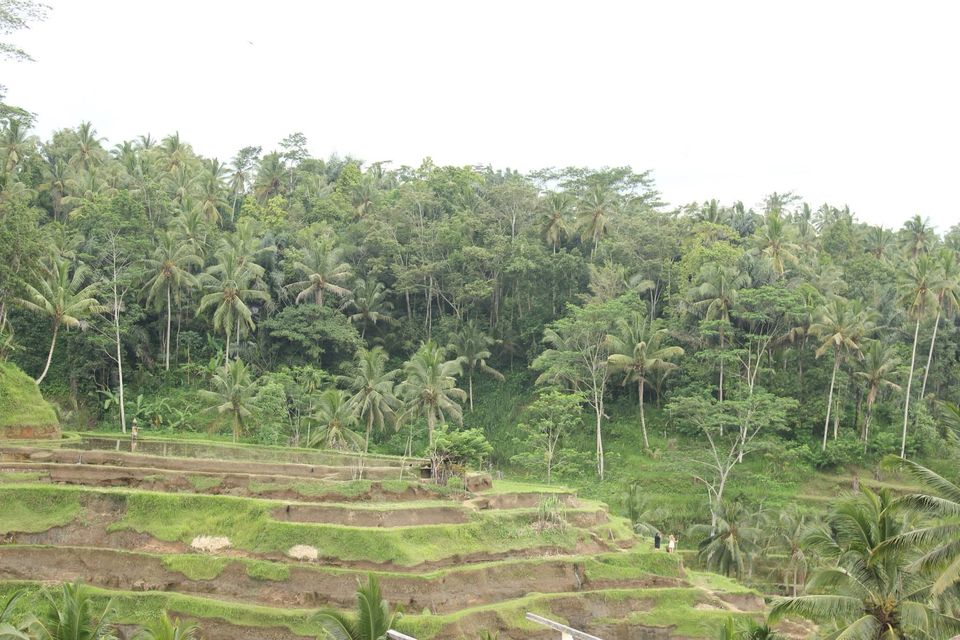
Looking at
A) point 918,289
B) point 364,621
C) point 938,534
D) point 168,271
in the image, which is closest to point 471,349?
point 168,271

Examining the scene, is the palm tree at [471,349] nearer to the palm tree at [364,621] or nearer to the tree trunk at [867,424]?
the tree trunk at [867,424]

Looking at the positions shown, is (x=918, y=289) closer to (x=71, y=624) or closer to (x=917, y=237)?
(x=917, y=237)

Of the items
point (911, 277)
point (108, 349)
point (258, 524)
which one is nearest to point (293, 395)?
point (108, 349)

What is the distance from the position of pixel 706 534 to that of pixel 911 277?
16.1 meters

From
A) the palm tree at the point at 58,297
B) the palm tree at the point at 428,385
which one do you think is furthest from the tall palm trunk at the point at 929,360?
the palm tree at the point at 58,297

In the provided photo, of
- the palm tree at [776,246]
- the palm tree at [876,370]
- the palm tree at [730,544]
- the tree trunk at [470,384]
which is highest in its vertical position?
the palm tree at [776,246]

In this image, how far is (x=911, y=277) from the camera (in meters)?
42.7

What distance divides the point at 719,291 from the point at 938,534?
3124cm

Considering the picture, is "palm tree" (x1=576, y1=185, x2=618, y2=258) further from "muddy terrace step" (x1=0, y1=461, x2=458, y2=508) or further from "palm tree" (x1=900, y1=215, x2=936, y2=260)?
"muddy terrace step" (x1=0, y1=461, x2=458, y2=508)

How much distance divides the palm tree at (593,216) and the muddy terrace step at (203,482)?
29.4 m

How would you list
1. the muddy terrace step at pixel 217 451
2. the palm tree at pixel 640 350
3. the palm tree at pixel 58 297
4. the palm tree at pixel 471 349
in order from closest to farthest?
the muddy terrace step at pixel 217 451, the palm tree at pixel 58 297, the palm tree at pixel 640 350, the palm tree at pixel 471 349

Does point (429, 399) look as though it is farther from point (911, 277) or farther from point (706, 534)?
point (911, 277)

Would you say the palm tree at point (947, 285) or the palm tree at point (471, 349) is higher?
the palm tree at point (947, 285)

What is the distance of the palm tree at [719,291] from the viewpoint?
150ft
